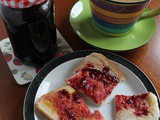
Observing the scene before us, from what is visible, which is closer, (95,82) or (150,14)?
(95,82)

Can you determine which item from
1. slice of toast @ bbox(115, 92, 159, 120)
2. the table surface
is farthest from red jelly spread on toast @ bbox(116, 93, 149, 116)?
the table surface

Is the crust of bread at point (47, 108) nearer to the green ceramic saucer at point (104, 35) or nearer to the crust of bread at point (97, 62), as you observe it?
the crust of bread at point (97, 62)

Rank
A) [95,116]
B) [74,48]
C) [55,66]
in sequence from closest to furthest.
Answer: [95,116]
[55,66]
[74,48]

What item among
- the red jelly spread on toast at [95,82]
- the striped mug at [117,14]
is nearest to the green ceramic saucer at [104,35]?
the striped mug at [117,14]

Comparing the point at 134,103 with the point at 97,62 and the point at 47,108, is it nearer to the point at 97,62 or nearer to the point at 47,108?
the point at 97,62

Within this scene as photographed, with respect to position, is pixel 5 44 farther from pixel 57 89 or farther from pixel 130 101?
pixel 130 101

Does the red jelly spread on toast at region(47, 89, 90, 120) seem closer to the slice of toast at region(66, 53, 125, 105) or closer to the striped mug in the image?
the slice of toast at region(66, 53, 125, 105)

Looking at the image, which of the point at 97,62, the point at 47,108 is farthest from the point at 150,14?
the point at 47,108
